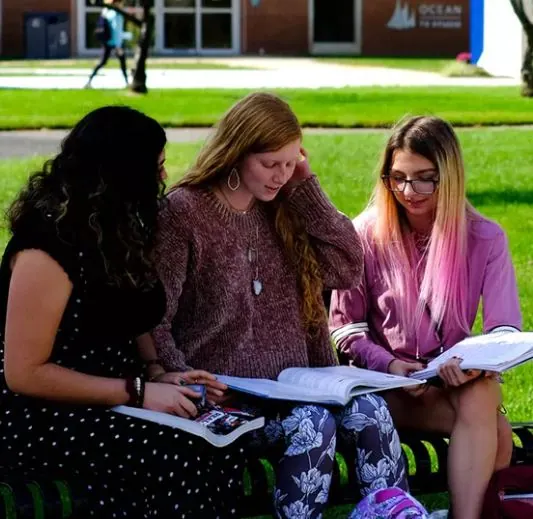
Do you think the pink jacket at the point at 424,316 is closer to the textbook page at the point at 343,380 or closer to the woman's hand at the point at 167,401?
the textbook page at the point at 343,380

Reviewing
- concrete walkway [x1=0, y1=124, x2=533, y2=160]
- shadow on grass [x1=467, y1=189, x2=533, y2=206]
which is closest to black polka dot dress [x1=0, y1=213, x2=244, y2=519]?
shadow on grass [x1=467, y1=189, x2=533, y2=206]

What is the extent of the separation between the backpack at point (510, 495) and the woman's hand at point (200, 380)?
2.59ft

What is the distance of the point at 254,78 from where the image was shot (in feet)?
86.9

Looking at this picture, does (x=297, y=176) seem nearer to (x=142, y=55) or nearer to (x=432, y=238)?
(x=432, y=238)

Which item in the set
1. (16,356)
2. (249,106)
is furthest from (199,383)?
(249,106)

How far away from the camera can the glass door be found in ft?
140

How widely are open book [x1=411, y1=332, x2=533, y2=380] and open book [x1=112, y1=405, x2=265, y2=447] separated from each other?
619 millimetres

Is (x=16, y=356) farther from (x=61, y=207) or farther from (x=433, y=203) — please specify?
(x=433, y=203)

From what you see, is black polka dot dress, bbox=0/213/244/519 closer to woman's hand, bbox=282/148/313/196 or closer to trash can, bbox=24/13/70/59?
woman's hand, bbox=282/148/313/196

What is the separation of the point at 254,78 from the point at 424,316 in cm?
2244

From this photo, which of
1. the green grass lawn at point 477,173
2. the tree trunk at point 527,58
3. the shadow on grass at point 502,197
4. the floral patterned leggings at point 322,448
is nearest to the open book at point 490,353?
the floral patterned leggings at point 322,448

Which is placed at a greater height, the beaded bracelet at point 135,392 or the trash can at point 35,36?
the trash can at point 35,36

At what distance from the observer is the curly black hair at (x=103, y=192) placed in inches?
141

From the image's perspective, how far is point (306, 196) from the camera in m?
4.20
